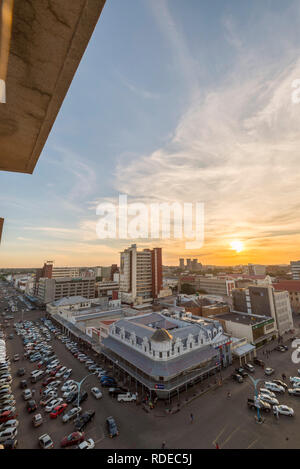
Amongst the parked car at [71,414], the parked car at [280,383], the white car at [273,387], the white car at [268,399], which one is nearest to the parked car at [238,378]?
the white car at [273,387]

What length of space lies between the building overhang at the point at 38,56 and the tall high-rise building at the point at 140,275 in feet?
200

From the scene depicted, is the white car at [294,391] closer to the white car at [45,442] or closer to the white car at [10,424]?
the white car at [45,442]

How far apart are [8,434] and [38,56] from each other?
2496 cm

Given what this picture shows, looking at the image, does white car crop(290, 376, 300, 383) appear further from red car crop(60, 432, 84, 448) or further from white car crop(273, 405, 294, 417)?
red car crop(60, 432, 84, 448)

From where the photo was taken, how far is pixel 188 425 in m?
17.3

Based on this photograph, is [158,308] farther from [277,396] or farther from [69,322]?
[277,396]

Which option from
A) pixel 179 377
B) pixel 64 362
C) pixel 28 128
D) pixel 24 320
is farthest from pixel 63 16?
pixel 24 320

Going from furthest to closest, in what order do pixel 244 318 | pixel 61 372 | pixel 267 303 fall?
1. pixel 267 303
2. pixel 244 318
3. pixel 61 372

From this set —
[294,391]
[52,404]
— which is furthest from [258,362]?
[52,404]

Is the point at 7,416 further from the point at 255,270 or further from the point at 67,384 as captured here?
the point at 255,270

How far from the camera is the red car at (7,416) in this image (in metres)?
18.5

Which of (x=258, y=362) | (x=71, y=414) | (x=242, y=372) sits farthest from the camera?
(x=258, y=362)

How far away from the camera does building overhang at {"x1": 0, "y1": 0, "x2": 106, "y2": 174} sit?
1.60 metres

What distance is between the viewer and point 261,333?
3462 cm
